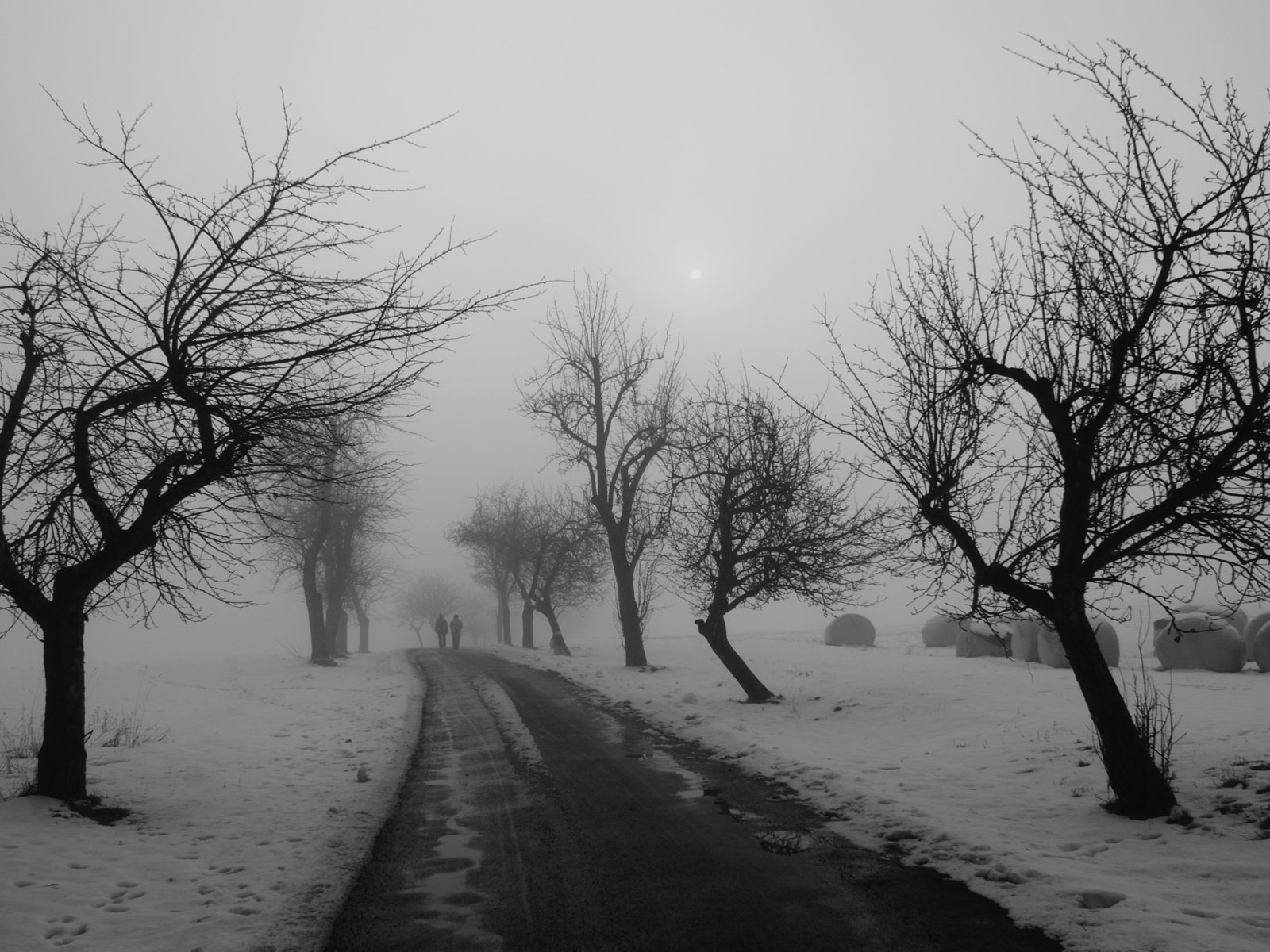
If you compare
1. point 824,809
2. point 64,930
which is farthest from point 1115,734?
point 64,930

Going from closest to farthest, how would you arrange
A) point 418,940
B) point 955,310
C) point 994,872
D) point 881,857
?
point 418,940, point 994,872, point 881,857, point 955,310

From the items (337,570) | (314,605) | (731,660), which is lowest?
(731,660)

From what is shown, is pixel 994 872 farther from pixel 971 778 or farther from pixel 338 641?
pixel 338 641

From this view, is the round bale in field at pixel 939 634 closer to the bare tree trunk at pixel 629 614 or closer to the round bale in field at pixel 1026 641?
the round bale in field at pixel 1026 641

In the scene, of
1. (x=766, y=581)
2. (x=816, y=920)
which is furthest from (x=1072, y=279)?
(x=766, y=581)

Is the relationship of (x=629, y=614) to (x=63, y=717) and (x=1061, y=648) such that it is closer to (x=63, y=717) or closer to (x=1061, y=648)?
(x=1061, y=648)

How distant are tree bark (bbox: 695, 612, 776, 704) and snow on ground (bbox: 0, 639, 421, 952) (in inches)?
230

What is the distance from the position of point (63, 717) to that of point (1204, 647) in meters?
21.1

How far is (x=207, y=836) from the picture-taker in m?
6.31

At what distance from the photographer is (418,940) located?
14.0 feet

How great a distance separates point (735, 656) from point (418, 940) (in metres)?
11.3

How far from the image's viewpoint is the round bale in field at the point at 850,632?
109ft

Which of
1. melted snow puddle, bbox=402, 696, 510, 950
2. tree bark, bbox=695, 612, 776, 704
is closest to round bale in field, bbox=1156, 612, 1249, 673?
tree bark, bbox=695, 612, 776, 704

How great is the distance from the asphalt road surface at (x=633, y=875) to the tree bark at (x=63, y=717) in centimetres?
286
